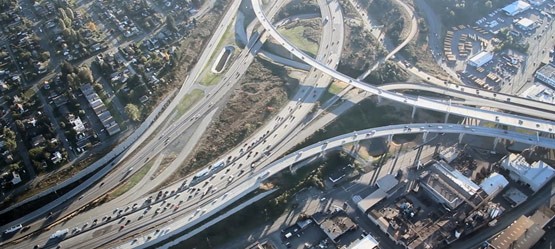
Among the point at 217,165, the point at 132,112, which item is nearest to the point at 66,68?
the point at 132,112

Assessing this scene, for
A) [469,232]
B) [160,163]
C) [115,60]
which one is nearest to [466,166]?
[469,232]

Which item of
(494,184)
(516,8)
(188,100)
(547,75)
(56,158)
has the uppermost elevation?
(188,100)

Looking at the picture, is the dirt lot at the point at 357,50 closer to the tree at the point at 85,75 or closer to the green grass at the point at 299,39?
the green grass at the point at 299,39

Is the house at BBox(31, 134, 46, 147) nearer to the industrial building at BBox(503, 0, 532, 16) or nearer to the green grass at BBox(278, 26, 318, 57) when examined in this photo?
the green grass at BBox(278, 26, 318, 57)

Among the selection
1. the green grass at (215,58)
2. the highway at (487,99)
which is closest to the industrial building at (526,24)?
the highway at (487,99)

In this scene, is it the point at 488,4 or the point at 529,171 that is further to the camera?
the point at 488,4

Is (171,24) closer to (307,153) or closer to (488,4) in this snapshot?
(307,153)
